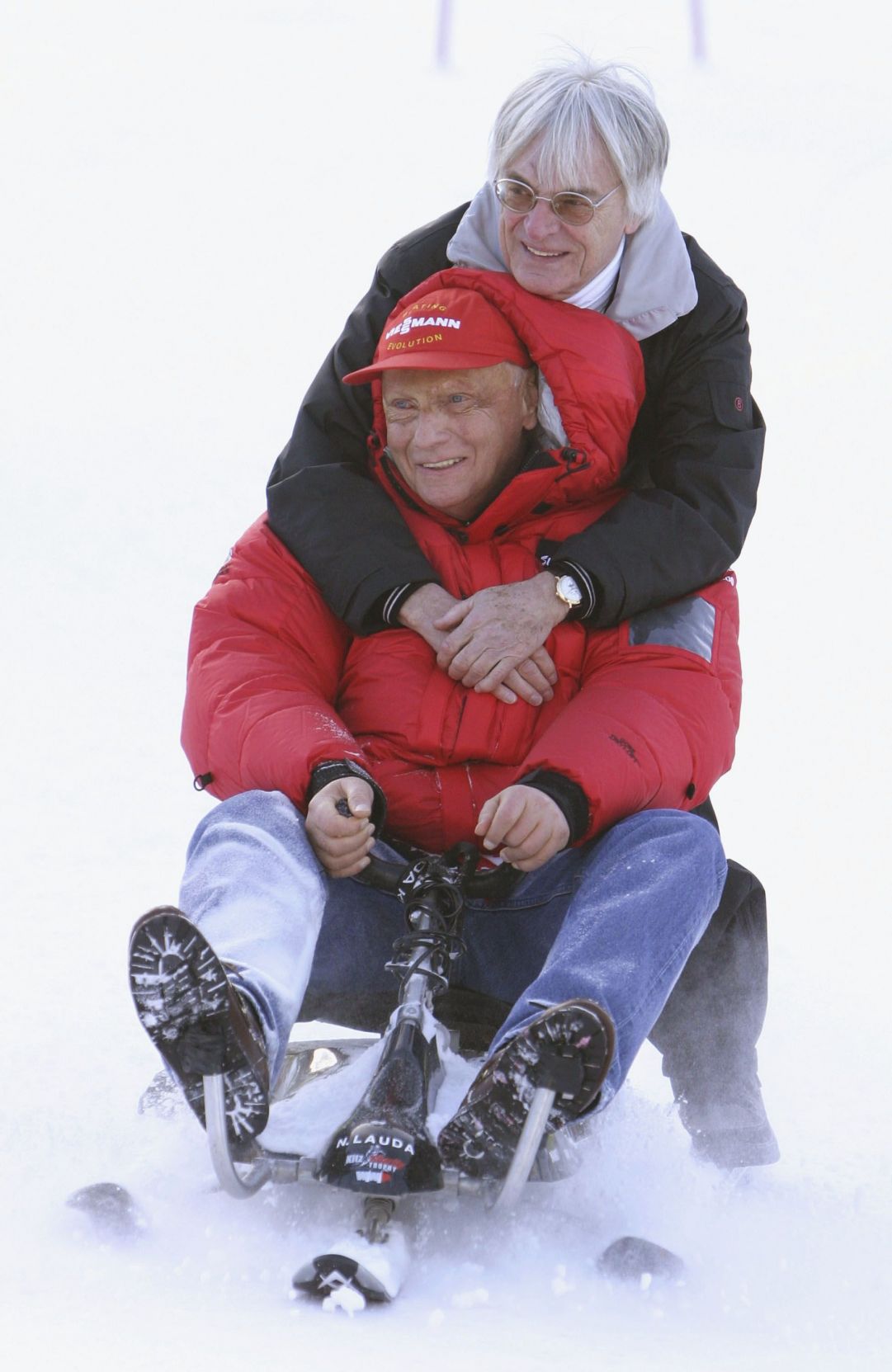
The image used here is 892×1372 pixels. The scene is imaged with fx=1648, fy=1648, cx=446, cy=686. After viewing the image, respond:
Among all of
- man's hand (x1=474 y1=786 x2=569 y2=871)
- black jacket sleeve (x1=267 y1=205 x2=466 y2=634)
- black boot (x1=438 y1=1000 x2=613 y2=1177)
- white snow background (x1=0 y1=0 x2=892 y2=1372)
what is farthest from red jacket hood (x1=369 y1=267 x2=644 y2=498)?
black boot (x1=438 y1=1000 x2=613 y2=1177)

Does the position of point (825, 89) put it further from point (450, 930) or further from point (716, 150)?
point (450, 930)

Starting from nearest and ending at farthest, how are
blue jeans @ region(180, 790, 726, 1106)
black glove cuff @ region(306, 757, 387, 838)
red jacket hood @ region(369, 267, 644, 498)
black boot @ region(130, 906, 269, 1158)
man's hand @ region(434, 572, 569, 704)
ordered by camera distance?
black boot @ region(130, 906, 269, 1158) → blue jeans @ region(180, 790, 726, 1106) → black glove cuff @ region(306, 757, 387, 838) → man's hand @ region(434, 572, 569, 704) → red jacket hood @ region(369, 267, 644, 498)

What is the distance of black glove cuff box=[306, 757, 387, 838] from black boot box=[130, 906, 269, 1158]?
445mm

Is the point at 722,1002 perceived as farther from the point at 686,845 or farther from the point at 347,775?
the point at 347,775

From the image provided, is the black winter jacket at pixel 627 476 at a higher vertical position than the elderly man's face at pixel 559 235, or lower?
lower

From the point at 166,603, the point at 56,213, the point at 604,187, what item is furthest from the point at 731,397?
the point at 56,213

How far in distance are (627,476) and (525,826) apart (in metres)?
0.76

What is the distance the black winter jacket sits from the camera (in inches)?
95.5

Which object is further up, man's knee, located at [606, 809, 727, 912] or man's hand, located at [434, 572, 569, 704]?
man's hand, located at [434, 572, 569, 704]

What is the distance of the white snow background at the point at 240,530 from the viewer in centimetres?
182

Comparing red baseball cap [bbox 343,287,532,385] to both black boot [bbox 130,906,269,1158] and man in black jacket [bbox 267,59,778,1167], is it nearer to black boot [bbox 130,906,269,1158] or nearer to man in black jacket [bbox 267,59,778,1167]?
man in black jacket [bbox 267,59,778,1167]

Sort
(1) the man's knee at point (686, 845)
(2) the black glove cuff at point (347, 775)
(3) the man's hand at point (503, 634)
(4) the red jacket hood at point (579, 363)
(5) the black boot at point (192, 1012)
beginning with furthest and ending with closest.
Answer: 1. (4) the red jacket hood at point (579, 363)
2. (3) the man's hand at point (503, 634)
3. (2) the black glove cuff at point (347, 775)
4. (1) the man's knee at point (686, 845)
5. (5) the black boot at point (192, 1012)

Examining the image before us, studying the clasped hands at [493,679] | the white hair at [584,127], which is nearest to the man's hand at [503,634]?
the clasped hands at [493,679]

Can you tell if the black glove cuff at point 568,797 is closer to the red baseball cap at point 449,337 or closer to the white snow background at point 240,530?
the white snow background at point 240,530
